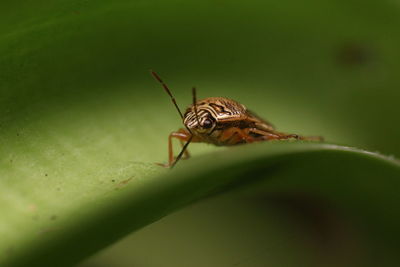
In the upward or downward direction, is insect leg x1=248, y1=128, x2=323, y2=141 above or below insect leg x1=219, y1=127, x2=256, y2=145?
below

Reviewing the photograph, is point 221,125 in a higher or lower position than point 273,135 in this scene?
higher

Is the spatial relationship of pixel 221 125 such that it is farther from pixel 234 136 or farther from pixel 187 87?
pixel 187 87

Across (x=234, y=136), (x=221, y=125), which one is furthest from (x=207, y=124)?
(x=234, y=136)

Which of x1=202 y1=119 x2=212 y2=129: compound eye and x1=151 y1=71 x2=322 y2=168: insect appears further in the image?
x1=202 y1=119 x2=212 y2=129: compound eye

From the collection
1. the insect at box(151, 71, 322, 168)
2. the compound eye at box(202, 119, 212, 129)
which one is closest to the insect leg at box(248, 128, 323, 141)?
the insect at box(151, 71, 322, 168)

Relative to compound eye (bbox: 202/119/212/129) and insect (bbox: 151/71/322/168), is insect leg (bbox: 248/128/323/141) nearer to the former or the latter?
insect (bbox: 151/71/322/168)

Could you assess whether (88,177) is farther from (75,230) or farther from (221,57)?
(221,57)

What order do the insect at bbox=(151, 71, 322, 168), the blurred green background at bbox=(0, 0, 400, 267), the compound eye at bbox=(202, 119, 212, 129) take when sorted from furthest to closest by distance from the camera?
the compound eye at bbox=(202, 119, 212, 129), the insect at bbox=(151, 71, 322, 168), the blurred green background at bbox=(0, 0, 400, 267)
